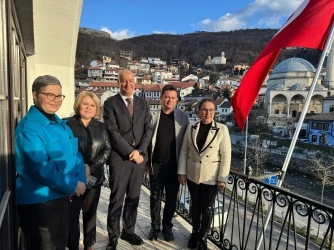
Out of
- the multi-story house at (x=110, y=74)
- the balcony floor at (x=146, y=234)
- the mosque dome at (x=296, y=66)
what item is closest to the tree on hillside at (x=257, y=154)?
the balcony floor at (x=146, y=234)

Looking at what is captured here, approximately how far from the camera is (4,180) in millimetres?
1724

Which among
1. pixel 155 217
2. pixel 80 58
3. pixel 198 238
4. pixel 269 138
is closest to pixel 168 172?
pixel 155 217

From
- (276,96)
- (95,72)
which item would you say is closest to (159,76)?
(95,72)

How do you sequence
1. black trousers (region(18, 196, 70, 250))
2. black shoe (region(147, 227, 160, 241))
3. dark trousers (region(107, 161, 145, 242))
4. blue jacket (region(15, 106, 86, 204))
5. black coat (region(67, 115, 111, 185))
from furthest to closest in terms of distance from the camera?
black shoe (region(147, 227, 160, 241)) < dark trousers (region(107, 161, 145, 242)) < black coat (region(67, 115, 111, 185)) < black trousers (region(18, 196, 70, 250)) < blue jacket (region(15, 106, 86, 204))

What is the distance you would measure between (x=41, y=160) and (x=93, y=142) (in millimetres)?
844

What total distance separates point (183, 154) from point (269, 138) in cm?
3943

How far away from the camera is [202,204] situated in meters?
3.01

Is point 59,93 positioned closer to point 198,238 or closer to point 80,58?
point 198,238

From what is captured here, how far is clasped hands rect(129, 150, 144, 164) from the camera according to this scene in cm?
286

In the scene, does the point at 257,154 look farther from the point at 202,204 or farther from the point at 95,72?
the point at 95,72

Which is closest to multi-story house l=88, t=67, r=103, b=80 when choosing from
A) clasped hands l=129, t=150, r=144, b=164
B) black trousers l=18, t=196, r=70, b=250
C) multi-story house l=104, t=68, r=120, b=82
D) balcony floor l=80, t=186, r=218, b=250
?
multi-story house l=104, t=68, r=120, b=82

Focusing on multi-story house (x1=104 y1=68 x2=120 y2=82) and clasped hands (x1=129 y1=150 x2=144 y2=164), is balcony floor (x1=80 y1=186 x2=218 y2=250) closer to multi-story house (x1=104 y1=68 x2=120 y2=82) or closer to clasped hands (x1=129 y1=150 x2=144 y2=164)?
clasped hands (x1=129 y1=150 x2=144 y2=164)

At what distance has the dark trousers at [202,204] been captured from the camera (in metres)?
2.95

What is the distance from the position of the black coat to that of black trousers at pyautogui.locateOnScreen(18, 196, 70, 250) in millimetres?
659
